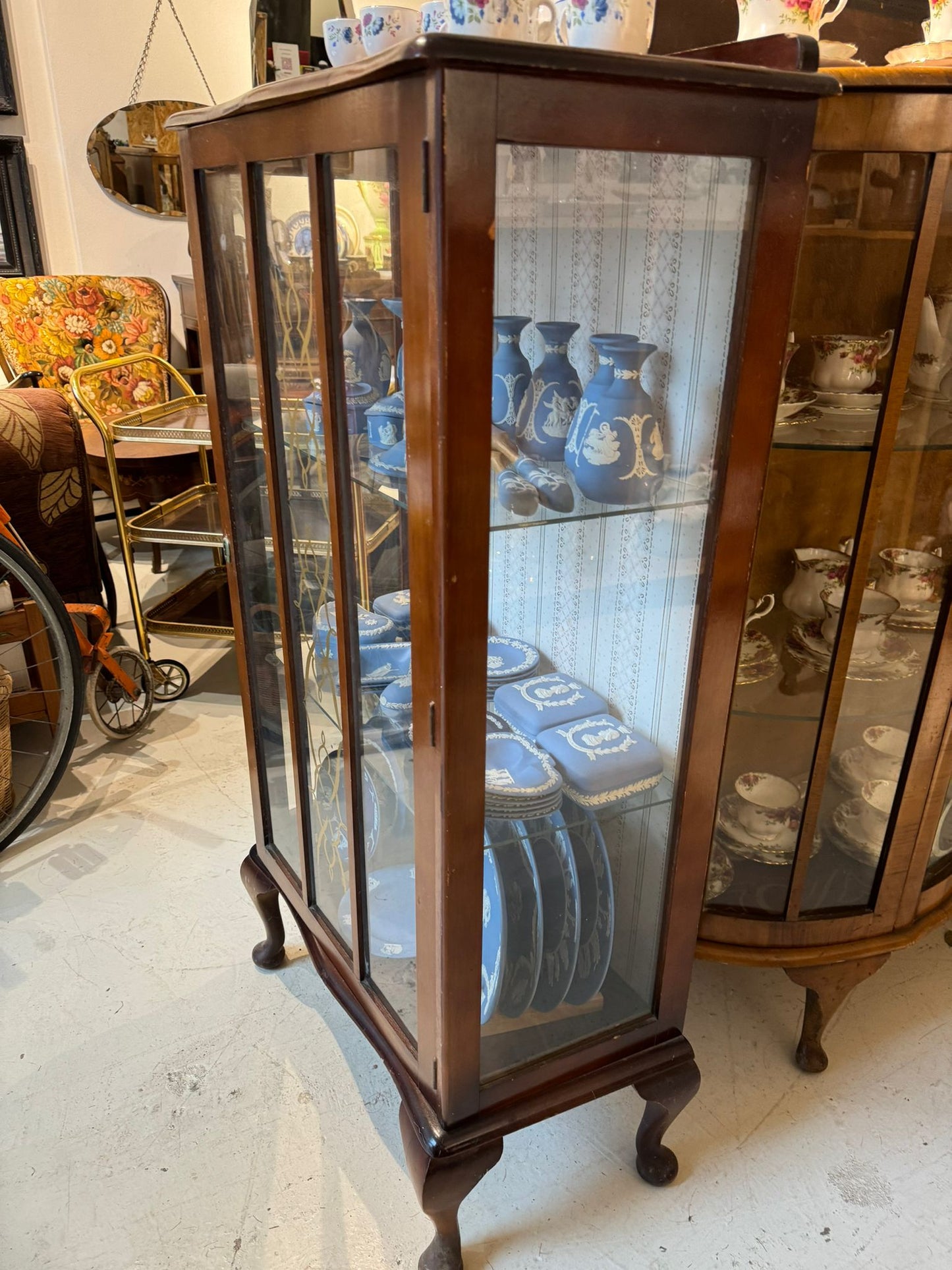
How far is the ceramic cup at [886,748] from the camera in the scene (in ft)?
4.08

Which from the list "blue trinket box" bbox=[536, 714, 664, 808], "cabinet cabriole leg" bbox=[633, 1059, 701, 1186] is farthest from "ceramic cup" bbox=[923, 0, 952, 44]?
"cabinet cabriole leg" bbox=[633, 1059, 701, 1186]

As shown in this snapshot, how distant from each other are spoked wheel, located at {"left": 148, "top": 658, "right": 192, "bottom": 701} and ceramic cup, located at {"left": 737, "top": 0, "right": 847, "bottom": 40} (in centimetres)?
193

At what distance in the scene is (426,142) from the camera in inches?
25.1

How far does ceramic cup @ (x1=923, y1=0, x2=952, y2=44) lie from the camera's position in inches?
40.8

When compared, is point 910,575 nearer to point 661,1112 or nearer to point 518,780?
point 518,780

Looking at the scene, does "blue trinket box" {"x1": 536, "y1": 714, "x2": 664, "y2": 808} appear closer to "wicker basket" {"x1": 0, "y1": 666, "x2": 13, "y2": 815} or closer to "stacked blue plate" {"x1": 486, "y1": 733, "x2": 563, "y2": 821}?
"stacked blue plate" {"x1": 486, "y1": 733, "x2": 563, "y2": 821}

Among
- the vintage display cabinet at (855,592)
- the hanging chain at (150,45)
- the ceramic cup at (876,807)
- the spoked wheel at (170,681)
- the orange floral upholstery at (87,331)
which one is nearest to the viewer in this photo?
the vintage display cabinet at (855,592)

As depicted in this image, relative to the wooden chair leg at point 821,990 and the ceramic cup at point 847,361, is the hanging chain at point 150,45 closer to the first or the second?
the ceramic cup at point 847,361

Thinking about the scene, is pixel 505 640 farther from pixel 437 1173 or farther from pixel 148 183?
pixel 148 183

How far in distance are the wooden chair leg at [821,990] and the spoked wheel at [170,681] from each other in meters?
1.69

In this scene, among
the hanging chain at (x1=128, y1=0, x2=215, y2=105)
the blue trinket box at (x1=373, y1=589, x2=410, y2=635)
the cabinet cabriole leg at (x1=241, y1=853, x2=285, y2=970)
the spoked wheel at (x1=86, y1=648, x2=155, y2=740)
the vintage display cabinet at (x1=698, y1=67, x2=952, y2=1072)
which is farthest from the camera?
the hanging chain at (x1=128, y1=0, x2=215, y2=105)

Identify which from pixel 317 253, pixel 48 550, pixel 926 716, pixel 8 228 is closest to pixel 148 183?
pixel 8 228

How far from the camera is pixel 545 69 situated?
0.63 metres

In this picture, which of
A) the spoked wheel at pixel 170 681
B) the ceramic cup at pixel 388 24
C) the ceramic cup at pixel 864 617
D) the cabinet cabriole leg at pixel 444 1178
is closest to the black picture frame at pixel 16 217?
the spoked wheel at pixel 170 681
